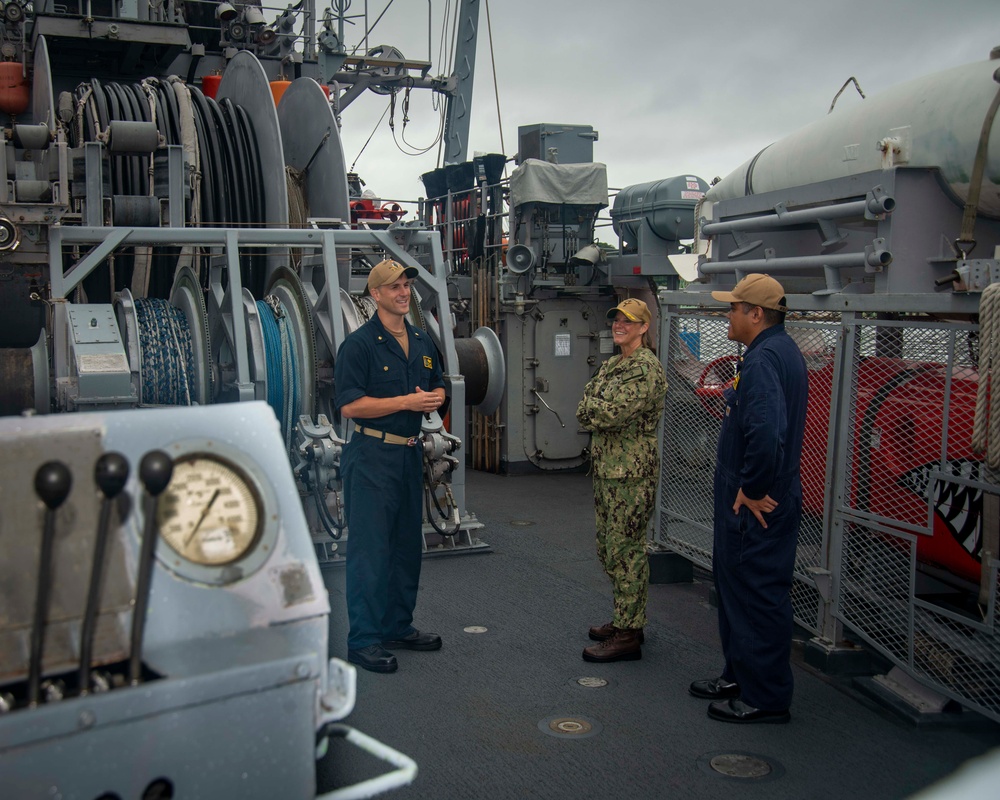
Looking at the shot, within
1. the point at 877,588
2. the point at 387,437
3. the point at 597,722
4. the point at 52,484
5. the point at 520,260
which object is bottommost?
the point at 597,722

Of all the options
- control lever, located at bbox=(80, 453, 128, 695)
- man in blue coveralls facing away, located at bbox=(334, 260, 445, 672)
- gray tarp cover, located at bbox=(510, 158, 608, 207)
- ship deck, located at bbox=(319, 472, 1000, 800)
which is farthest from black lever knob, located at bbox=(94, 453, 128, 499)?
gray tarp cover, located at bbox=(510, 158, 608, 207)

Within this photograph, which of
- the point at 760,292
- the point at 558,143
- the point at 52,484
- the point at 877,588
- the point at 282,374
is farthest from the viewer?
the point at 558,143

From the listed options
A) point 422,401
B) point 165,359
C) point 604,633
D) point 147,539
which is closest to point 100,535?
point 147,539

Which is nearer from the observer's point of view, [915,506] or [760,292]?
[760,292]

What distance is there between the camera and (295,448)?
6422 millimetres

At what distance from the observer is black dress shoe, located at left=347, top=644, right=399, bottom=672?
466cm

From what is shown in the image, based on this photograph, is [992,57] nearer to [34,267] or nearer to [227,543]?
[227,543]

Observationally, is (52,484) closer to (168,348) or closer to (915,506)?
(915,506)

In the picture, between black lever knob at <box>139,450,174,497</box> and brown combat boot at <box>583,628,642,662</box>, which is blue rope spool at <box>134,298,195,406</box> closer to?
brown combat boot at <box>583,628,642,662</box>

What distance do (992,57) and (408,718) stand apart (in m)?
3.63

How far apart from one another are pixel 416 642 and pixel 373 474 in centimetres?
91

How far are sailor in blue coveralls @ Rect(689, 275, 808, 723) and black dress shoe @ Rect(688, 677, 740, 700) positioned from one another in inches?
5.3

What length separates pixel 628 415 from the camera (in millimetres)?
4633

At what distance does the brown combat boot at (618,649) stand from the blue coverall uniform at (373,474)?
1001 millimetres
